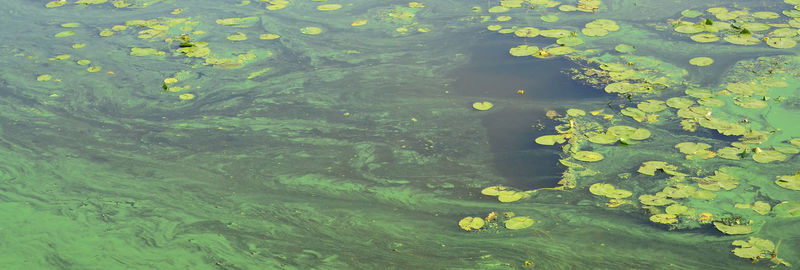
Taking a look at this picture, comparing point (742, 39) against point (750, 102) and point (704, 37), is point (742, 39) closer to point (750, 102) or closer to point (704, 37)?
point (704, 37)

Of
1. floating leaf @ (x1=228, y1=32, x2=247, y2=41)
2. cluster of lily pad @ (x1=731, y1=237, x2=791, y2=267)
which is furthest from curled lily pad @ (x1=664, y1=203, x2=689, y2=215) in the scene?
floating leaf @ (x1=228, y1=32, x2=247, y2=41)

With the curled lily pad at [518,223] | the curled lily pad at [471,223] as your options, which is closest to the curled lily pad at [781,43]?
the curled lily pad at [518,223]

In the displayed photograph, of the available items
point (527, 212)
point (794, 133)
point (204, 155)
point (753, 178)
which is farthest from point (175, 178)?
point (794, 133)

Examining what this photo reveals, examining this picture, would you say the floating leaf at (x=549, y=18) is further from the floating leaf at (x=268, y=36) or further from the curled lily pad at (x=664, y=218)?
the curled lily pad at (x=664, y=218)

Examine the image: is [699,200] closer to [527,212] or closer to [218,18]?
[527,212]

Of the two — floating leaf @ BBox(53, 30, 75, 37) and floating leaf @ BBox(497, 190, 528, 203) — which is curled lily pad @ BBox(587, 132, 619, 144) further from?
floating leaf @ BBox(53, 30, 75, 37)

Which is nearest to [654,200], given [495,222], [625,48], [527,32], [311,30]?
[495,222]
